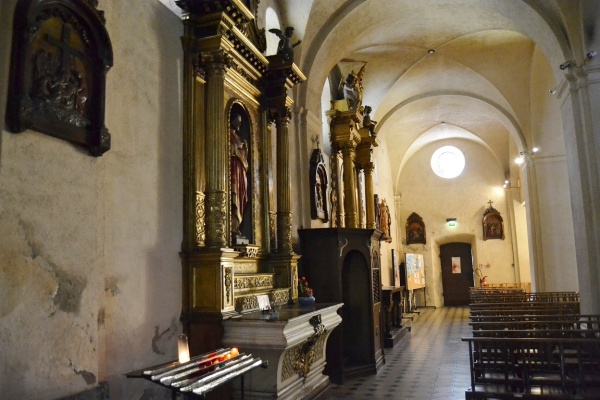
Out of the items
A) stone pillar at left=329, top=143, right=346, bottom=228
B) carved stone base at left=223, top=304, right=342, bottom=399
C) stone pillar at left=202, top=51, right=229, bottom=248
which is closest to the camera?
carved stone base at left=223, top=304, right=342, bottom=399

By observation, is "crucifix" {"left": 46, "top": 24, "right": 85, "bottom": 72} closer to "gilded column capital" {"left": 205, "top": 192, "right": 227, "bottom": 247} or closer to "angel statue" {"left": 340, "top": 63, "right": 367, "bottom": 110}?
"gilded column capital" {"left": 205, "top": 192, "right": 227, "bottom": 247}

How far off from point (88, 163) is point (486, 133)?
1615 centimetres

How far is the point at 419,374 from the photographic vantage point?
692 cm

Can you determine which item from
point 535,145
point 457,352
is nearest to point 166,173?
point 457,352

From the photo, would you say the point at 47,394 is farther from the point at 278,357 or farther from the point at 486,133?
the point at 486,133

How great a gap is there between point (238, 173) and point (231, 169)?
14cm

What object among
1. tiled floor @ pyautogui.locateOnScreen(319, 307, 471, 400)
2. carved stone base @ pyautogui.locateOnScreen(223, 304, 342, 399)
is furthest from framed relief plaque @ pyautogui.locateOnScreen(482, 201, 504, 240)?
carved stone base @ pyautogui.locateOnScreen(223, 304, 342, 399)

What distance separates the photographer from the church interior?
9.09 feet

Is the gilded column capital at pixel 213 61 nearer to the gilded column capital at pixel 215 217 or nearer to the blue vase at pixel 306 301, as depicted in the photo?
the gilded column capital at pixel 215 217

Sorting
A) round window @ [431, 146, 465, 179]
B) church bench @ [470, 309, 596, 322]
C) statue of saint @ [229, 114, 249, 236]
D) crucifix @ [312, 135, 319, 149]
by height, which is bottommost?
church bench @ [470, 309, 596, 322]

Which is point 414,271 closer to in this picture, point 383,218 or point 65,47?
point 383,218

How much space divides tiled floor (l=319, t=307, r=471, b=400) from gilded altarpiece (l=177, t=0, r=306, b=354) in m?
1.57

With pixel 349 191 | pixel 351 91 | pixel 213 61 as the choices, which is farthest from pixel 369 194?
pixel 213 61

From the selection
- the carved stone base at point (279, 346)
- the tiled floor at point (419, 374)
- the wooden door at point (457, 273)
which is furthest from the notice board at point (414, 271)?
the carved stone base at point (279, 346)
